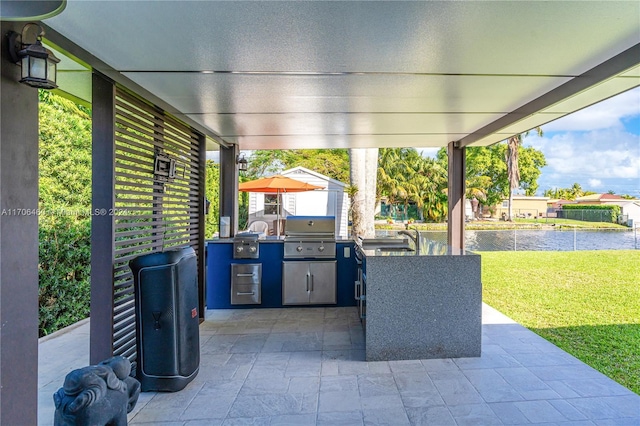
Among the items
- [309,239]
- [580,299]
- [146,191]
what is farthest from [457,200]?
[146,191]

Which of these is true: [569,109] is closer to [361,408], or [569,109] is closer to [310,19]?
[310,19]

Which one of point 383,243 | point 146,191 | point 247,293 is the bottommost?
point 247,293

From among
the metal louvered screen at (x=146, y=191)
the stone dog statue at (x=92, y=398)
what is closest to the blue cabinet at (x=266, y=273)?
the metal louvered screen at (x=146, y=191)

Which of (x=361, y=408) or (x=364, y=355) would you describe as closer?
(x=361, y=408)

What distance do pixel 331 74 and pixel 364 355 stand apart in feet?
8.43

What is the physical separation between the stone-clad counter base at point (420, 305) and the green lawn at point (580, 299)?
4.76 feet

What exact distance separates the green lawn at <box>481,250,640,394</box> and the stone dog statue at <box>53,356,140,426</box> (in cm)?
389

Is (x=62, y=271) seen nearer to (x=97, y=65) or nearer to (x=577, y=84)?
(x=97, y=65)

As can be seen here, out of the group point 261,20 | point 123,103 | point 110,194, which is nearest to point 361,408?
point 110,194

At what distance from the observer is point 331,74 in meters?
2.75

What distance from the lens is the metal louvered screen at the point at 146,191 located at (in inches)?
115

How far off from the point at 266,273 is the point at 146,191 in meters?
2.30

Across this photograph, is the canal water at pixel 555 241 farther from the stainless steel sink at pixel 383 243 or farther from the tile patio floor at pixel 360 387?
the tile patio floor at pixel 360 387

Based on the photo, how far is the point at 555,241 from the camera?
535 inches
